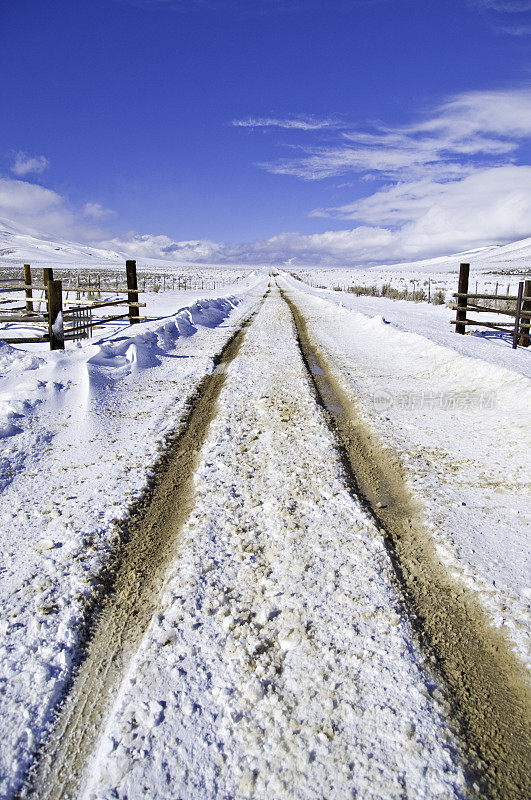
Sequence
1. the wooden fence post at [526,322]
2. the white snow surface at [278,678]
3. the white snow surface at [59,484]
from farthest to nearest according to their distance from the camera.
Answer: the wooden fence post at [526,322]
the white snow surface at [59,484]
the white snow surface at [278,678]

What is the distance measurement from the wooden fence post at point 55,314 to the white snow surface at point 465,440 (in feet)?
20.9

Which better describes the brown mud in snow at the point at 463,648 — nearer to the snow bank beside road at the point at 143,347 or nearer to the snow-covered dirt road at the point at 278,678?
the snow-covered dirt road at the point at 278,678

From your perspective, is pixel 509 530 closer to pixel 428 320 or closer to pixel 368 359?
pixel 368 359

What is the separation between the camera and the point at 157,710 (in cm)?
220

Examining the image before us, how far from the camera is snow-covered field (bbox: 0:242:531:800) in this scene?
2.02m

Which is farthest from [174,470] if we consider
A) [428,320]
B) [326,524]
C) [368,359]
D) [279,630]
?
[428,320]

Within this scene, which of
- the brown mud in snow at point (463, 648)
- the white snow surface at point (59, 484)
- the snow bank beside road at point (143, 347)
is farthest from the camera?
the snow bank beside road at point (143, 347)

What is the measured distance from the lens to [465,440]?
18.7 ft

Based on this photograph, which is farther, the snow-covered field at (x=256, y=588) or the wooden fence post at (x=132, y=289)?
the wooden fence post at (x=132, y=289)

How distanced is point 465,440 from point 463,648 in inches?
138

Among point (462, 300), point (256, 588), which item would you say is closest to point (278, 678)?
point (256, 588)

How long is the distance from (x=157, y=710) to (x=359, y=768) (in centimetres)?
97

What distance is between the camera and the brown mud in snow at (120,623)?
79.0 inches

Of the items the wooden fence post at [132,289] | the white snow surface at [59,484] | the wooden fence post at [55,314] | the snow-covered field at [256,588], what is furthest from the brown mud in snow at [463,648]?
the wooden fence post at [132,289]
